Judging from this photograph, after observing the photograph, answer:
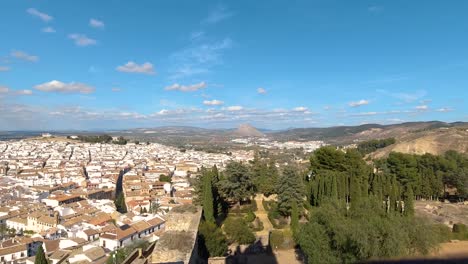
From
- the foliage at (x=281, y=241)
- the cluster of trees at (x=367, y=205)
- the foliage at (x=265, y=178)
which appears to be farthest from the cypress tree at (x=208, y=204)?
the foliage at (x=265, y=178)

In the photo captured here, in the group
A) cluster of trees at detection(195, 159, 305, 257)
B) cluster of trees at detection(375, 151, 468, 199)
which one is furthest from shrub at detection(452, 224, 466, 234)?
cluster of trees at detection(375, 151, 468, 199)

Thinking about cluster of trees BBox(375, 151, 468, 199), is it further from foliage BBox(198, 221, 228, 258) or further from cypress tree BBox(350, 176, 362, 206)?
foliage BBox(198, 221, 228, 258)

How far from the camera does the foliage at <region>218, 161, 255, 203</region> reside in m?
22.8

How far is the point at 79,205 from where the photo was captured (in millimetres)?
44969

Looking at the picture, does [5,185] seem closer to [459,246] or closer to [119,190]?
[119,190]

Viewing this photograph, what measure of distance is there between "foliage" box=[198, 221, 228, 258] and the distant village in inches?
89.3

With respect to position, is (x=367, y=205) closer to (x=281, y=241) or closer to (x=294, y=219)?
(x=294, y=219)

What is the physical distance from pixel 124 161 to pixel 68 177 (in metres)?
24.2

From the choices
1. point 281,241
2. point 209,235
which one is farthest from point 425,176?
point 209,235

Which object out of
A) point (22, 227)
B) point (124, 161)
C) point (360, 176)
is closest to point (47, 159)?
point (124, 161)

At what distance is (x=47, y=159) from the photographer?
3546 inches

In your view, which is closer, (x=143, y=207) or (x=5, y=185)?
(x=143, y=207)

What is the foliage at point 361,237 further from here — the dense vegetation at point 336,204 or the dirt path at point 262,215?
the dirt path at point 262,215

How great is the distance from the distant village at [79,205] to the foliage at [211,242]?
2.27 metres
